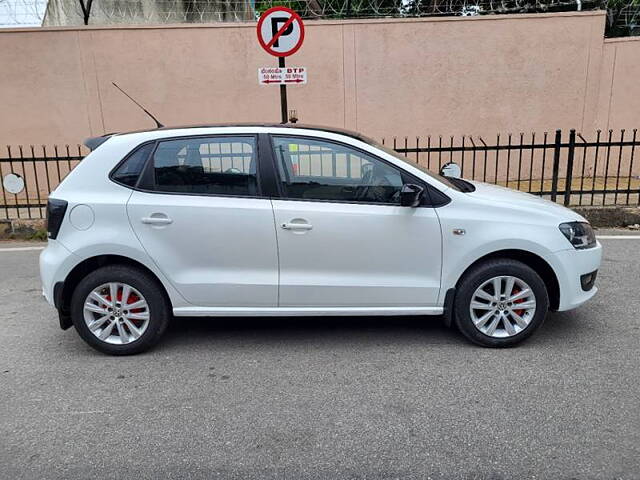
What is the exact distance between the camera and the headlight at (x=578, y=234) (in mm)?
3863

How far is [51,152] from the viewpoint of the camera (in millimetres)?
10352

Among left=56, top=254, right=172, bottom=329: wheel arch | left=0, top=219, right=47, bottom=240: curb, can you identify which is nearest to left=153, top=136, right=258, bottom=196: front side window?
left=56, top=254, right=172, bottom=329: wheel arch

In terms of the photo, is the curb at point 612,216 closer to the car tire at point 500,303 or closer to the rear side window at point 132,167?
the car tire at point 500,303

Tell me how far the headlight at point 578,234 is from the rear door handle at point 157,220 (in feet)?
9.52

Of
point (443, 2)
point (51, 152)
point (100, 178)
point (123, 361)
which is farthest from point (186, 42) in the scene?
point (123, 361)

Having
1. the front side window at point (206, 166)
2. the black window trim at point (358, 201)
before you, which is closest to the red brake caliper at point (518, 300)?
the black window trim at point (358, 201)

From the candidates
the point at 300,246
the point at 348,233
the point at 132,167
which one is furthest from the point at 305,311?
the point at 132,167

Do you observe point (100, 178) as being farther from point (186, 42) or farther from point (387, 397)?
point (186, 42)

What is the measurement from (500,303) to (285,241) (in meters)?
1.66

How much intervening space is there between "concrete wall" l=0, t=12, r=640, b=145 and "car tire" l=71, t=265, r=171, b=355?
702 cm

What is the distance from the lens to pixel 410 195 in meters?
Answer: 3.70

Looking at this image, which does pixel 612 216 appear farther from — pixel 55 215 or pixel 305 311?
pixel 55 215

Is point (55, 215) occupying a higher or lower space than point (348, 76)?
lower

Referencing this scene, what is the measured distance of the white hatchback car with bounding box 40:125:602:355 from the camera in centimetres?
378
